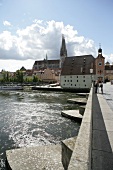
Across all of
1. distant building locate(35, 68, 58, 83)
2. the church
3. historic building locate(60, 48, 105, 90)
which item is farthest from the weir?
distant building locate(35, 68, 58, 83)

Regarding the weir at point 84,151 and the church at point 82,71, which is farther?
the church at point 82,71

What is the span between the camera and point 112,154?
4938 mm

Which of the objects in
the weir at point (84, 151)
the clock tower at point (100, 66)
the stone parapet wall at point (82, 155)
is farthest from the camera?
the clock tower at point (100, 66)

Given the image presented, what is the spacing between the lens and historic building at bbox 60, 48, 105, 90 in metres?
74.2

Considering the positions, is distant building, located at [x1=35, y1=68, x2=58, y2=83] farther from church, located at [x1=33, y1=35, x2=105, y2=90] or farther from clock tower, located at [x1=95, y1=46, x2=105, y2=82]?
clock tower, located at [x1=95, y1=46, x2=105, y2=82]

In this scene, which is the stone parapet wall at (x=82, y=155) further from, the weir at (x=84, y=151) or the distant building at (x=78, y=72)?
the distant building at (x=78, y=72)

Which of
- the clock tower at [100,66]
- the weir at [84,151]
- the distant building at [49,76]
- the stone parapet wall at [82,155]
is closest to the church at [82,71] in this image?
the clock tower at [100,66]

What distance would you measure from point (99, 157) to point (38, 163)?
442cm

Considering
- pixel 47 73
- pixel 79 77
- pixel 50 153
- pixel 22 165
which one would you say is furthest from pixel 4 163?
pixel 47 73

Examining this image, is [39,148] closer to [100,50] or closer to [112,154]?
[112,154]

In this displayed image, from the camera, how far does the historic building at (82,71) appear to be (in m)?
74.2

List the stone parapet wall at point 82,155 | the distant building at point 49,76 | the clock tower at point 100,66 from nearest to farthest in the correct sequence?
the stone parapet wall at point 82,155, the clock tower at point 100,66, the distant building at point 49,76

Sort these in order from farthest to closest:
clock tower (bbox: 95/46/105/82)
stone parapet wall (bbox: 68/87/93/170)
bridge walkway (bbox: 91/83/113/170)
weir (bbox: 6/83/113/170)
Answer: clock tower (bbox: 95/46/105/82), bridge walkway (bbox: 91/83/113/170), weir (bbox: 6/83/113/170), stone parapet wall (bbox: 68/87/93/170)

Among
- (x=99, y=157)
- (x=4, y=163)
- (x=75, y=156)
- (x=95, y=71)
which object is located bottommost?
(x=4, y=163)
